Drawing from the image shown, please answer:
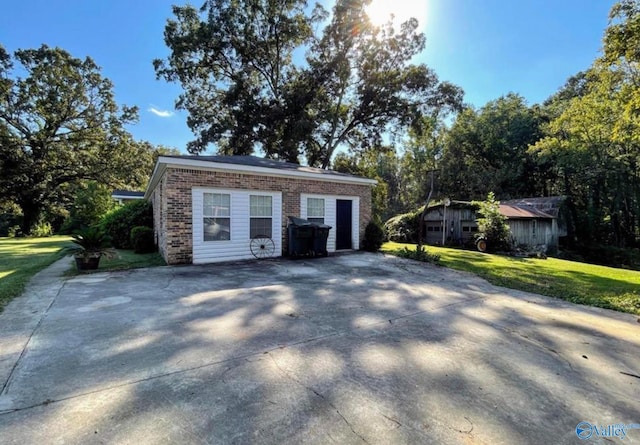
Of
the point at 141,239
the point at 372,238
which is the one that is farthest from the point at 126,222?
the point at 372,238

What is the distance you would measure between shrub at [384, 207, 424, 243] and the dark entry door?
26.2 ft

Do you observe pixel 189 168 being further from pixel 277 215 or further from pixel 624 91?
pixel 624 91

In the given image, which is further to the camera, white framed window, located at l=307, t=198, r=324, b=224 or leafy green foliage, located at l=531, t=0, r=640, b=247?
leafy green foliage, located at l=531, t=0, r=640, b=247

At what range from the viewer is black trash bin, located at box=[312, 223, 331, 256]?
995cm

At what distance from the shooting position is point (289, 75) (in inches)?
816

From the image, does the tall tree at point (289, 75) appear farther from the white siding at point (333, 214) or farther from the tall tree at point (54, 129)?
the white siding at point (333, 214)

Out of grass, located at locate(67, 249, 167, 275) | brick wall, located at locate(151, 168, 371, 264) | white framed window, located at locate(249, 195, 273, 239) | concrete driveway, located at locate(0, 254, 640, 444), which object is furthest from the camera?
white framed window, located at locate(249, 195, 273, 239)

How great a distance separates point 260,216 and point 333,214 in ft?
9.68

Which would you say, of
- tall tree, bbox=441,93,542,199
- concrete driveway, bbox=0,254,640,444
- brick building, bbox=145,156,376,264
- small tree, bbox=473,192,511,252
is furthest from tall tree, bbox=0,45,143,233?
tall tree, bbox=441,93,542,199

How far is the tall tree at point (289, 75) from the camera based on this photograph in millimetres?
17750

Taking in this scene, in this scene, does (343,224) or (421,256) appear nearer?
(421,256)

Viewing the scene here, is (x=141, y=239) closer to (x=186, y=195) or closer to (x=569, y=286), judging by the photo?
(x=186, y=195)

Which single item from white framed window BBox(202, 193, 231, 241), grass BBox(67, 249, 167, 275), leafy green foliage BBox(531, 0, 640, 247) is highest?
leafy green foliage BBox(531, 0, 640, 247)

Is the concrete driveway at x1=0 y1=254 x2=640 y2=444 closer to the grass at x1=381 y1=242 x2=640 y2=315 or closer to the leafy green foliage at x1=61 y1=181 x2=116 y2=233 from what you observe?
the grass at x1=381 y1=242 x2=640 y2=315
